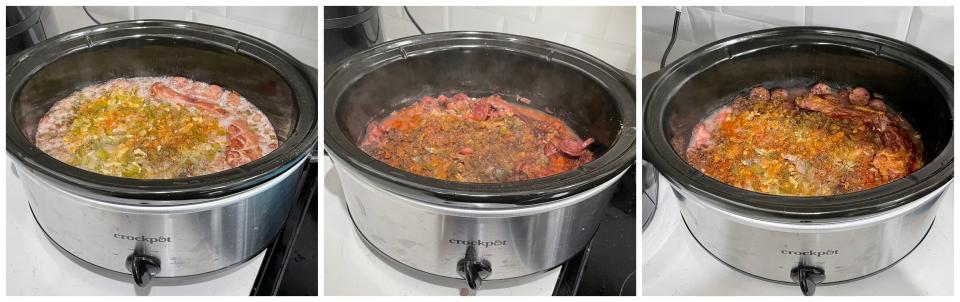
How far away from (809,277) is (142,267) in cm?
134

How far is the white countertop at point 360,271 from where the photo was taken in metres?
2.33

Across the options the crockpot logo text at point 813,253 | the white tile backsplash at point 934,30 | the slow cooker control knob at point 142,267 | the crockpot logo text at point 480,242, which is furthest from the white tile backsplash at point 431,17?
the white tile backsplash at point 934,30

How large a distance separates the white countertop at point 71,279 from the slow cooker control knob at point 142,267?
0.35ft

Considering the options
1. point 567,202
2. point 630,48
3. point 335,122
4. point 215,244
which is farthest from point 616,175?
point 215,244

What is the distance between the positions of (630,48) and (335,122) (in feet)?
1.98

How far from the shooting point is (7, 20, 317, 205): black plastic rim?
2059 mm

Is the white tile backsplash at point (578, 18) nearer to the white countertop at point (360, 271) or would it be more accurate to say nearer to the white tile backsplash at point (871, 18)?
the white countertop at point (360, 271)

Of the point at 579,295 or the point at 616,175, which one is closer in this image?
the point at 616,175

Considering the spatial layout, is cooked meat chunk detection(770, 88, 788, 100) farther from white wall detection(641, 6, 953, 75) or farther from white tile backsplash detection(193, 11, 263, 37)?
white tile backsplash detection(193, 11, 263, 37)

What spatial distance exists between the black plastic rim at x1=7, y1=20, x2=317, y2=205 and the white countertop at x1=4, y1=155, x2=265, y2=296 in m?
0.34

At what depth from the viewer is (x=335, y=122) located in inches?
84.5

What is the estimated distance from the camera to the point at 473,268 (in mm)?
2264
